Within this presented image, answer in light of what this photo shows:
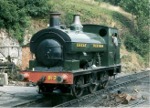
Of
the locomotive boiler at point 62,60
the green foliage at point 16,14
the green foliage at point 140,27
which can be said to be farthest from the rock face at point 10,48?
the green foliage at point 140,27

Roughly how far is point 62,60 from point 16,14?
1040cm

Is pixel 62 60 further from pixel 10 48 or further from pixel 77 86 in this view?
pixel 10 48

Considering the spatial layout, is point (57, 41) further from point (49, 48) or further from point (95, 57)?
point (95, 57)

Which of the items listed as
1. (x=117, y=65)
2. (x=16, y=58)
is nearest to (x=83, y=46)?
(x=117, y=65)

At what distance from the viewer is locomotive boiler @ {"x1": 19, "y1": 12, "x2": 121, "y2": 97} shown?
45.0 feet

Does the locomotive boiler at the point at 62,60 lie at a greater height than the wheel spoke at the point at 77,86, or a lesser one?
greater

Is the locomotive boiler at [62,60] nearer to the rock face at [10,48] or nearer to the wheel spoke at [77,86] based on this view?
the wheel spoke at [77,86]

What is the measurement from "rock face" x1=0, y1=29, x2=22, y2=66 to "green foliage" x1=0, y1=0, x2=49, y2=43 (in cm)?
39

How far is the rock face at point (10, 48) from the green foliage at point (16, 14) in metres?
0.39

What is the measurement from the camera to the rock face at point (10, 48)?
71.8 feet

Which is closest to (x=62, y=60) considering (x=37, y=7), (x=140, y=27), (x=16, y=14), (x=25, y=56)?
(x=25, y=56)

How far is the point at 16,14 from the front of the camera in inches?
929

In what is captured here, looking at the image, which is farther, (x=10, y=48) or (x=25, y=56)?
(x=25, y=56)

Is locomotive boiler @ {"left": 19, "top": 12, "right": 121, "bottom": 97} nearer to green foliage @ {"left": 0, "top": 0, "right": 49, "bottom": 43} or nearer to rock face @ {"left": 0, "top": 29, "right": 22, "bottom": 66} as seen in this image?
rock face @ {"left": 0, "top": 29, "right": 22, "bottom": 66}
